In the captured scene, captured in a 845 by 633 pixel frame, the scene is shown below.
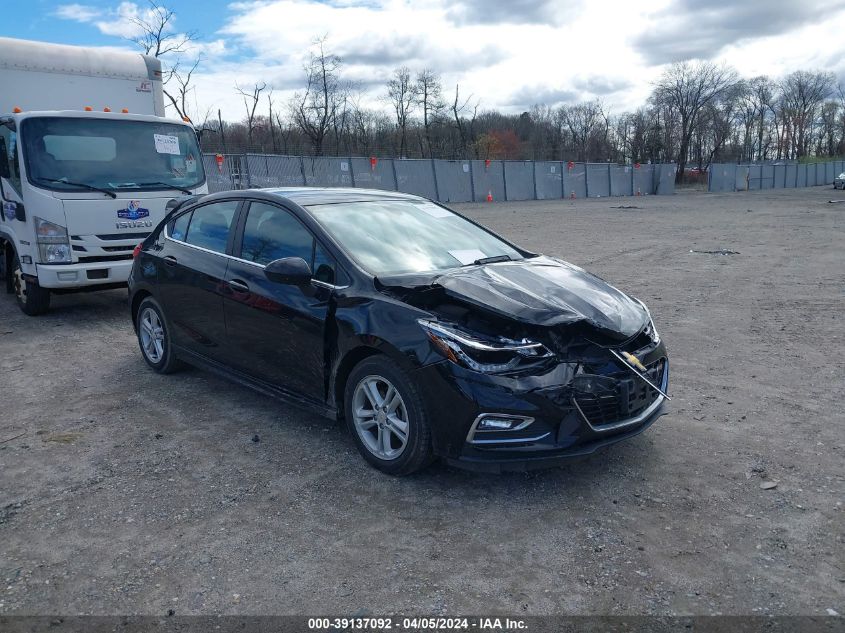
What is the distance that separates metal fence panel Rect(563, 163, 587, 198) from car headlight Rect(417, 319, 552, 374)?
43.9 m

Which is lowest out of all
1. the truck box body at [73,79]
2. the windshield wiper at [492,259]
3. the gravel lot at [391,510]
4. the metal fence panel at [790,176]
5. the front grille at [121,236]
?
the metal fence panel at [790,176]

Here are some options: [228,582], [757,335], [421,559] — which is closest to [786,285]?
[757,335]

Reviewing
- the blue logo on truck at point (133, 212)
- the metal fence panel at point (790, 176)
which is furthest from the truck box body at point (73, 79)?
the metal fence panel at point (790, 176)

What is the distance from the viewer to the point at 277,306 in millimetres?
4660

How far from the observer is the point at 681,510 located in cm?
369

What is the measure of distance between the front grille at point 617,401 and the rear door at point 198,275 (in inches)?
112

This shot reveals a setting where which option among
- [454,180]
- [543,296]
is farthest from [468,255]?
[454,180]

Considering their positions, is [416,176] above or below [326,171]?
below

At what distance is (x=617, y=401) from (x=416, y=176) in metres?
33.5

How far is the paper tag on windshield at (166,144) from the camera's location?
9023 millimetres

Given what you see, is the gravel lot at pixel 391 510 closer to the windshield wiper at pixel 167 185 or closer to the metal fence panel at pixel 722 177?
the windshield wiper at pixel 167 185

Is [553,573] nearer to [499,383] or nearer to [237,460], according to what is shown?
[499,383]

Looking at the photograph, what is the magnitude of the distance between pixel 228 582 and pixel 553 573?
4.83 ft

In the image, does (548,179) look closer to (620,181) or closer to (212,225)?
(620,181)
